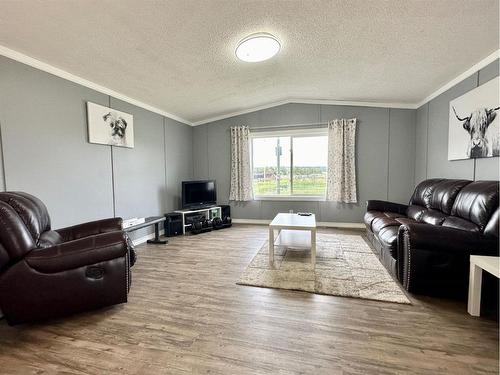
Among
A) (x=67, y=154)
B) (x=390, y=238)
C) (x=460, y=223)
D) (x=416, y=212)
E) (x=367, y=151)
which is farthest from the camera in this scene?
(x=367, y=151)

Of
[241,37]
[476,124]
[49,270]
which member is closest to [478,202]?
[476,124]

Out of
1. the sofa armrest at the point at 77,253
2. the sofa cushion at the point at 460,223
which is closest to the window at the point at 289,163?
the sofa cushion at the point at 460,223

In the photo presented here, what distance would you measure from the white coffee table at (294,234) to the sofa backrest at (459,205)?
139 cm

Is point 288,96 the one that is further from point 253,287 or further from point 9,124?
point 9,124

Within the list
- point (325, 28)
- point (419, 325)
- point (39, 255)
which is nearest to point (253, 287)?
point (419, 325)

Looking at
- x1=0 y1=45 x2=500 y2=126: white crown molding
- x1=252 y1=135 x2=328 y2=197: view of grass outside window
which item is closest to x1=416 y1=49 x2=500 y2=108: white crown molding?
x1=0 y1=45 x2=500 y2=126: white crown molding

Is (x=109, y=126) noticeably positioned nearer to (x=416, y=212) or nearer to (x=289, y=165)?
(x=289, y=165)

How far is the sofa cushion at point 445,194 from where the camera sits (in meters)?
2.66

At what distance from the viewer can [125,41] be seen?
2260mm

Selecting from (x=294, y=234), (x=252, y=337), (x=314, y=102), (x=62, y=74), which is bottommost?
(x=252, y=337)

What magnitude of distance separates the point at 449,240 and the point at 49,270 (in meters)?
3.14

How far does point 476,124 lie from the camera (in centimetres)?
277

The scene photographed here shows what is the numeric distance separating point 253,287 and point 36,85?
3.07m

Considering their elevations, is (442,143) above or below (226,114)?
below
